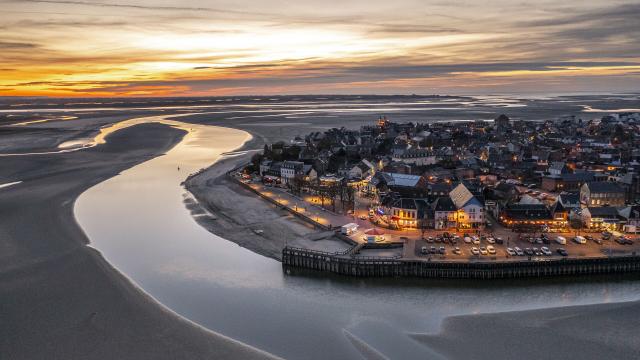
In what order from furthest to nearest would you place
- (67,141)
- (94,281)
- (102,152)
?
1. (67,141)
2. (102,152)
3. (94,281)

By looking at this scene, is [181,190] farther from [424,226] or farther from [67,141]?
[67,141]

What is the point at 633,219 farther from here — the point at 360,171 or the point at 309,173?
the point at 309,173

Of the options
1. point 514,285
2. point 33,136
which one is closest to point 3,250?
point 514,285

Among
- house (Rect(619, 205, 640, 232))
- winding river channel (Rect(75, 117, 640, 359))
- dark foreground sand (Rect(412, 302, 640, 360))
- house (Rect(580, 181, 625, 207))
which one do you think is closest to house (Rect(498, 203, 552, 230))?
house (Rect(619, 205, 640, 232))

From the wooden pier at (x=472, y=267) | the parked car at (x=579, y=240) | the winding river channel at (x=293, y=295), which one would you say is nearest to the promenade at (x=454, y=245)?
the parked car at (x=579, y=240)

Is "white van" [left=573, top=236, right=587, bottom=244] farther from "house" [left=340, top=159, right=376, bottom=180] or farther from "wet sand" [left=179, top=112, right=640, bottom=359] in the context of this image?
"house" [left=340, top=159, right=376, bottom=180]

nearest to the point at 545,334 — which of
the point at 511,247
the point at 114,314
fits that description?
the point at 511,247

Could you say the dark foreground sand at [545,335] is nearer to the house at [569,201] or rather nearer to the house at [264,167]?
the house at [569,201]
